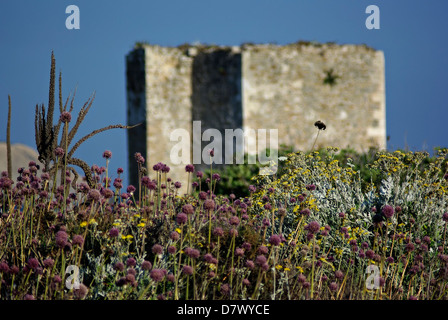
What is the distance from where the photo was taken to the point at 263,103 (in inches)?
542

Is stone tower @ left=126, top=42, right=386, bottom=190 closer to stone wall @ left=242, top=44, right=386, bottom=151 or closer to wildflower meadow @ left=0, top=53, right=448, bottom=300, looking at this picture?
stone wall @ left=242, top=44, right=386, bottom=151

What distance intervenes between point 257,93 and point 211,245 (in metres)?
10.4

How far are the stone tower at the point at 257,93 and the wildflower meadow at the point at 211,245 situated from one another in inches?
336

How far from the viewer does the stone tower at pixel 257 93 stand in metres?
13.8

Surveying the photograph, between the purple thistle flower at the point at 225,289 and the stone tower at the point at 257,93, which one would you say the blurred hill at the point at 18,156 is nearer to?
the stone tower at the point at 257,93

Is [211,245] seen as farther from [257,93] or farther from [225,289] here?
[257,93]

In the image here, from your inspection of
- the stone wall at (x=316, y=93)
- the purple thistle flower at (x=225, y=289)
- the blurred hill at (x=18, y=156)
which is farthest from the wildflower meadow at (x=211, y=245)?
the stone wall at (x=316, y=93)

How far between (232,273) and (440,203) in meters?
2.37

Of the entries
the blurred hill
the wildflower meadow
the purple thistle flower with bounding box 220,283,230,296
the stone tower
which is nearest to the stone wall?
the stone tower

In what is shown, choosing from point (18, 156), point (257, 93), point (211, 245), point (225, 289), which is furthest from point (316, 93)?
point (225, 289)

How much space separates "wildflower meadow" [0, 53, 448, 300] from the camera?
3311 millimetres

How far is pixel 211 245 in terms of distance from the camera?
360 centimetres
